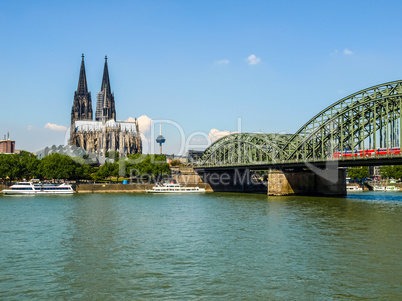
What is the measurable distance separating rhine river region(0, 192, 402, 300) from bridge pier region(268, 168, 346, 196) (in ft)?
144

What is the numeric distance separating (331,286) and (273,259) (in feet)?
19.5

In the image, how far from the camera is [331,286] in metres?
22.2

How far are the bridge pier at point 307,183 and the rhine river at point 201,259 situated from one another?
43.9 m

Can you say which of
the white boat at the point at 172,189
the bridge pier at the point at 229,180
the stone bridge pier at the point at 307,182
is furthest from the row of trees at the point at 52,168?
the stone bridge pier at the point at 307,182

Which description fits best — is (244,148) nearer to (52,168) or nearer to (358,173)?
(52,168)

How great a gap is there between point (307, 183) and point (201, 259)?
229 ft

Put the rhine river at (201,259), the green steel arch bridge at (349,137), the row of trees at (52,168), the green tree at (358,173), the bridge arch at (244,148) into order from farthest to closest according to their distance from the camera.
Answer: the green tree at (358,173)
the row of trees at (52,168)
the bridge arch at (244,148)
the green steel arch bridge at (349,137)
the rhine river at (201,259)

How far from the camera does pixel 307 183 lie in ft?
309

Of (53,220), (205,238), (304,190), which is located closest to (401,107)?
(304,190)

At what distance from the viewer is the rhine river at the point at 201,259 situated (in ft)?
70.8

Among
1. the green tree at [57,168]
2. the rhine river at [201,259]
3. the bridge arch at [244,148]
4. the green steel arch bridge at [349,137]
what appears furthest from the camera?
the green tree at [57,168]

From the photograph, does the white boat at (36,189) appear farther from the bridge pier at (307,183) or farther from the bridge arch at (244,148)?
the bridge pier at (307,183)

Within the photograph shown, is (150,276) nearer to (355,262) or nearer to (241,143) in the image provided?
(355,262)

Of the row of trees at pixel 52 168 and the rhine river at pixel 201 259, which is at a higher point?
the row of trees at pixel 52 168
